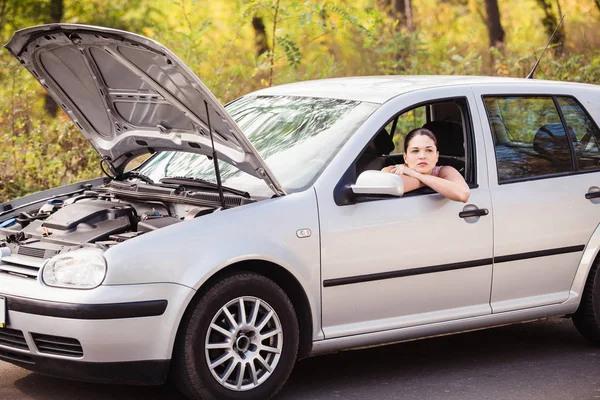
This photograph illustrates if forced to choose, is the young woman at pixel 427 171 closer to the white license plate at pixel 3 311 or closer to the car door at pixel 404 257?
the car door at pixel 404 257

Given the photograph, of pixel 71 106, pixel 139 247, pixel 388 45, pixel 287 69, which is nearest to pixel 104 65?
pixel 71 106

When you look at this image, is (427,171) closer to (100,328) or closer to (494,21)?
(100,328)

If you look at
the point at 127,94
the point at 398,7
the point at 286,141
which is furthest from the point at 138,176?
the point at 398,7

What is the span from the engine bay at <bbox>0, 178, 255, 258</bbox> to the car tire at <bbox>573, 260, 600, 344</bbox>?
95.4 inches

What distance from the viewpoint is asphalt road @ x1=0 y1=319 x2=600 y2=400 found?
5383mm

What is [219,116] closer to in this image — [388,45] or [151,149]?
[151,149]

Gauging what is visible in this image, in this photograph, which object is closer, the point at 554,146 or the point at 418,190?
the point at 418,190

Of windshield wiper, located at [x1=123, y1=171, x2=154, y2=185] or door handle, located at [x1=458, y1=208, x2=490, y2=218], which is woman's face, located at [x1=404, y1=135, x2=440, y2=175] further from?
windshield wiper, located at [x1=123, y1=171, x2=154, y2=185]

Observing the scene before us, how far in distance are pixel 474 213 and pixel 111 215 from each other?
6.62 ft

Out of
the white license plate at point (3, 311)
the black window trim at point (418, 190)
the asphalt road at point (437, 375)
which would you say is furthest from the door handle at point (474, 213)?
the white license plate at point (3, 311)

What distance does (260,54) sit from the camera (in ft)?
52.6

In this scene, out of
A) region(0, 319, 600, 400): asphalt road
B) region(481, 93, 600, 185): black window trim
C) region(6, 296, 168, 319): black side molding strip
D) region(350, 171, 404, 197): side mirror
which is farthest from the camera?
region(481, 93, 600, 185): black window trim

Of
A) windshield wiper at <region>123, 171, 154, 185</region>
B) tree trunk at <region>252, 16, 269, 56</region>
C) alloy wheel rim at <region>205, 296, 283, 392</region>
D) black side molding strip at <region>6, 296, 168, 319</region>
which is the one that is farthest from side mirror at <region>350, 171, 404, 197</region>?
tree trunk at <region>252, 16, 269, 56</region>

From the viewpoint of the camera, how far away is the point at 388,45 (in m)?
14.3
